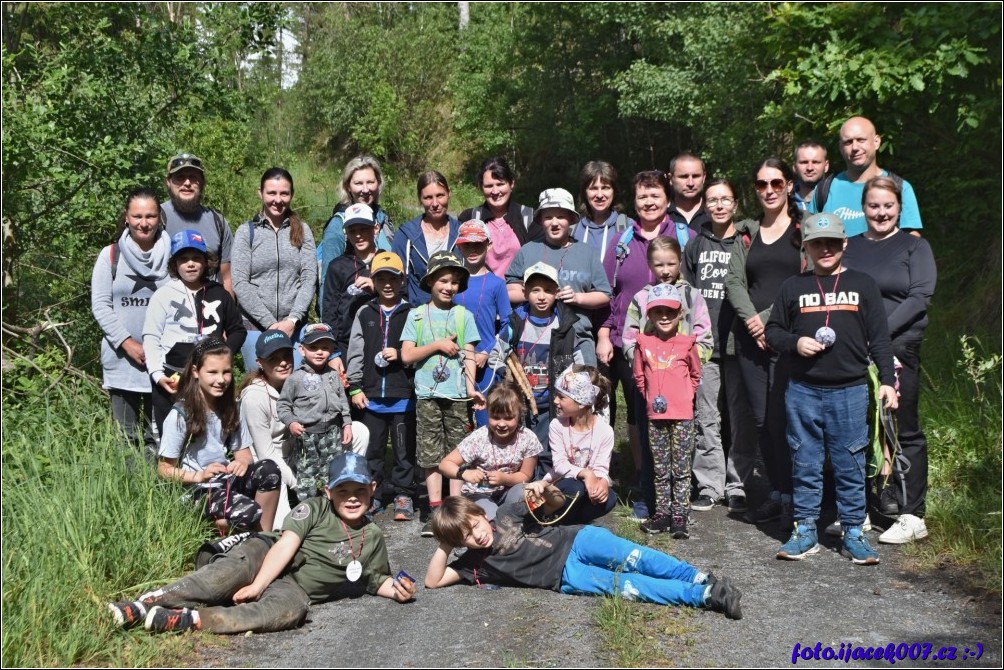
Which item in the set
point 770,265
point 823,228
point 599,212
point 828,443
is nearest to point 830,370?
point 828,443

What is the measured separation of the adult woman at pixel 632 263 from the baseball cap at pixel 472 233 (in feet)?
2.84

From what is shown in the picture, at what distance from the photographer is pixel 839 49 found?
31.1 feet

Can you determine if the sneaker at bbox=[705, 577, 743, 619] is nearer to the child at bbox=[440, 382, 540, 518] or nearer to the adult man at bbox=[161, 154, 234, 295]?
the child at bbox=[440, 382, 540, 518]

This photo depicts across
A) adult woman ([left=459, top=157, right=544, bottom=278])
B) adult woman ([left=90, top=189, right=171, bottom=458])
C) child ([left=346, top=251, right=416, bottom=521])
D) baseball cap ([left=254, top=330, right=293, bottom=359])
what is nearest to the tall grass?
adult woman ([left=90, top=189, right=171, bottom=458])

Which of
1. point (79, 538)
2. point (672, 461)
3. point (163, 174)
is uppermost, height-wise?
A: point (163, 174)

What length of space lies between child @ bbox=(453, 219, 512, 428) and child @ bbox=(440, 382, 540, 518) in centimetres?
61

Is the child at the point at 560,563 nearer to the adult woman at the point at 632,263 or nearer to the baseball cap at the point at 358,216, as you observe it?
the adult woman at the point at 632,263

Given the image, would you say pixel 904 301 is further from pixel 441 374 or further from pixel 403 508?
pixel 403 508

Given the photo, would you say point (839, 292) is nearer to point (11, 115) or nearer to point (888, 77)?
point (888, 77)

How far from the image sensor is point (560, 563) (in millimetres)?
5363

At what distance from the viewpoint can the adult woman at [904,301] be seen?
5.94 metres

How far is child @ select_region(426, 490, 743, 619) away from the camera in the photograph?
506cm

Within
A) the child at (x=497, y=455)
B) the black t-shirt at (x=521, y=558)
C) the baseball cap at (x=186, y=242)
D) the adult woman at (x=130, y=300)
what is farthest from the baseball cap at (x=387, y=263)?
the black t-shirt at (x=521, y=558)

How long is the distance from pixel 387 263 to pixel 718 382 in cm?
229
